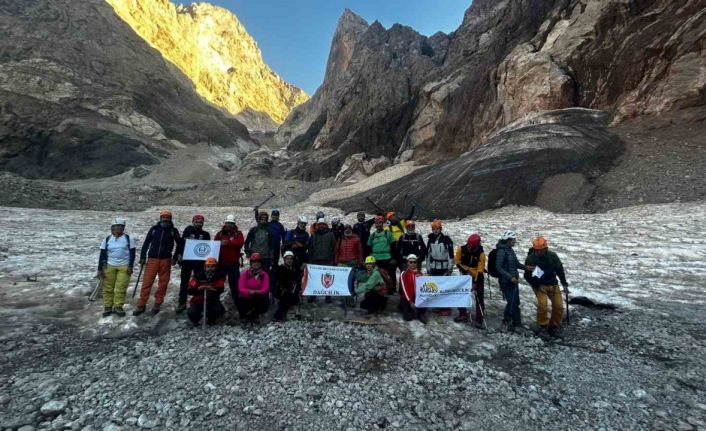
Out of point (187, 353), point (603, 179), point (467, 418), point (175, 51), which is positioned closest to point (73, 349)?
point (187, 353)

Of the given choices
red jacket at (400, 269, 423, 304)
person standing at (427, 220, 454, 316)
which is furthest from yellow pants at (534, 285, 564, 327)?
red jacket at (400, 269, 423, 304)

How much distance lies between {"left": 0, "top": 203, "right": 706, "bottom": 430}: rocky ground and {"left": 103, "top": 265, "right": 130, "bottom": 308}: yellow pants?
395 millimetres

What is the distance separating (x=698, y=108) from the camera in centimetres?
2439

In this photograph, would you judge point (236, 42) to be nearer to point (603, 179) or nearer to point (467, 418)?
point (603, 179)

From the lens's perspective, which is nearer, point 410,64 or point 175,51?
point 410,64

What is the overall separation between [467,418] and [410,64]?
81.8 meters

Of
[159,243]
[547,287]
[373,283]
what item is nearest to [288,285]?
[373,283]

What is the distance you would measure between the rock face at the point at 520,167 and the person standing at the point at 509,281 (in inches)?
689

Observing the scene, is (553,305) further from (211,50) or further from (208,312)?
(211,50)

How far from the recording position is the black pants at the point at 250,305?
739 cm

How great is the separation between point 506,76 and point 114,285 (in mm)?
41403

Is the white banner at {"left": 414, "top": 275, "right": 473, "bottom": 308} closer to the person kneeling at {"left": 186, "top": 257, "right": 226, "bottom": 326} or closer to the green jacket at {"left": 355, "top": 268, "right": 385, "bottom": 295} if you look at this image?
the green jacket at {"left": 355, "top": 268, "right": 385, "bottom": 295}

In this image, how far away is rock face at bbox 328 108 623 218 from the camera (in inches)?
972

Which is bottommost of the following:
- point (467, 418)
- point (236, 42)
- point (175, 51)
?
point (467, 418)
